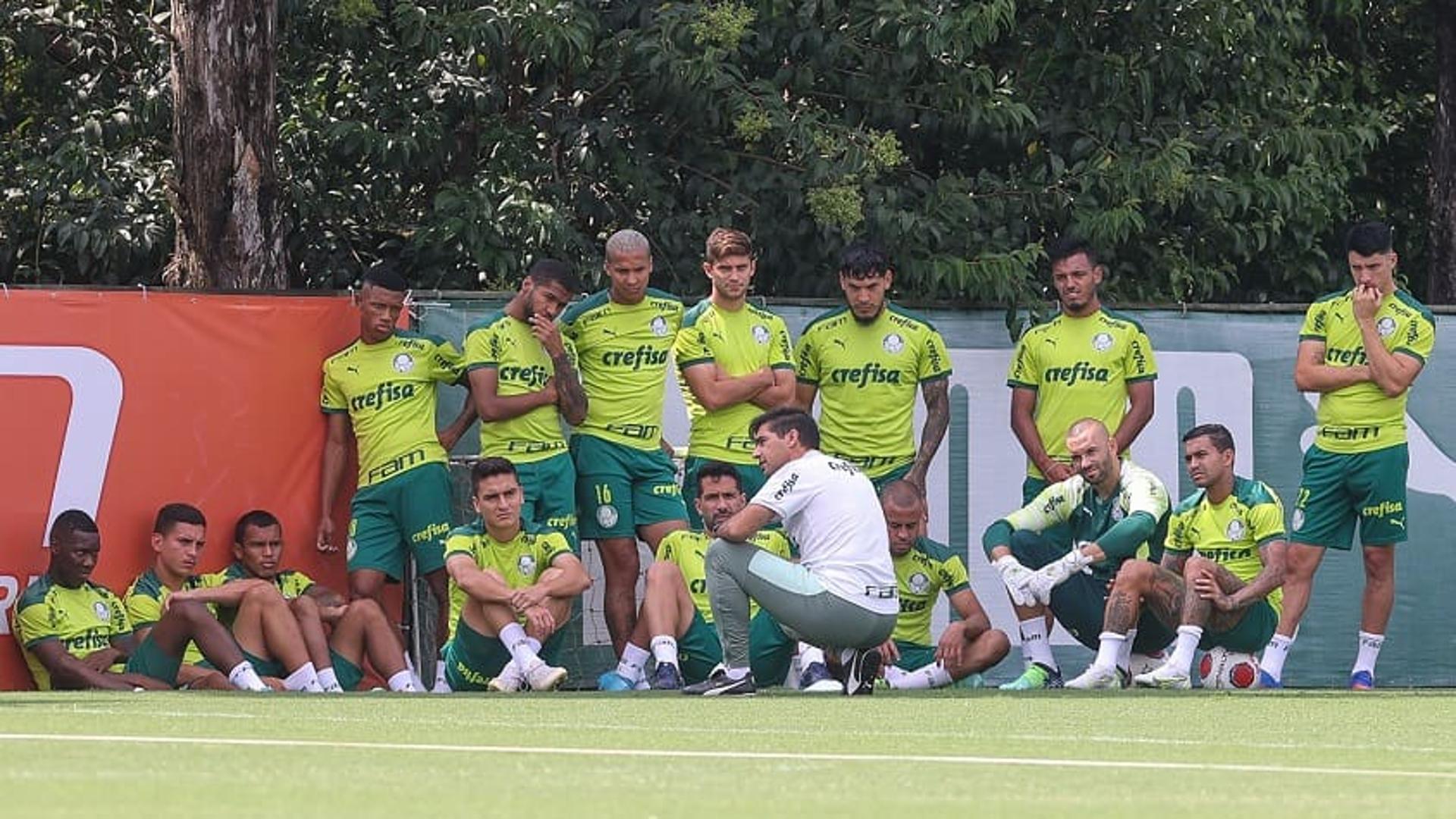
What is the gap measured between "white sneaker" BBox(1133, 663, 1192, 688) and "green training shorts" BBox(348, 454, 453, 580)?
3524 mm

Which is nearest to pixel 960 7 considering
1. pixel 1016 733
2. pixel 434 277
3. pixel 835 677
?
pixel 434 277

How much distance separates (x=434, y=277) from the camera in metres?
15.9

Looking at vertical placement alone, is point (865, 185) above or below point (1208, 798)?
above

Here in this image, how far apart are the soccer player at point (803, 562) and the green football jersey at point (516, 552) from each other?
1.41 metres

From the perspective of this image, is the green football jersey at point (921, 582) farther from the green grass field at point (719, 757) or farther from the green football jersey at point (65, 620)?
the green football jersey at point (65, 620)

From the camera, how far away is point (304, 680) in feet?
41.5

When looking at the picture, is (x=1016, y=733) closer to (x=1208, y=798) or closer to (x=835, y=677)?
(x=1208, y=798)

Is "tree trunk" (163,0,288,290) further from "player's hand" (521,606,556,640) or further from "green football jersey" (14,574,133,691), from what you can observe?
"player's hand" (521,606,556,640)

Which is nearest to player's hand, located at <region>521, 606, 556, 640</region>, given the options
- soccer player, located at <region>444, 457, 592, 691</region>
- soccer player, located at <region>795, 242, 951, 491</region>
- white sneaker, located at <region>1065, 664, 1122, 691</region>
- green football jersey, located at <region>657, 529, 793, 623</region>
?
soccer player, located at <region>444, 457, 592, 691</region>

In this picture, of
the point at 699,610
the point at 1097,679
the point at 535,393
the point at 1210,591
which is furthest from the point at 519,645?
the point at 1210,591

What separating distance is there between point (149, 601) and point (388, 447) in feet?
4.59

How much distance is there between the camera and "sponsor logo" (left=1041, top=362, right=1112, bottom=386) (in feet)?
45.4

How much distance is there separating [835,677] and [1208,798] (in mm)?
5783

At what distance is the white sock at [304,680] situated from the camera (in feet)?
41.3
